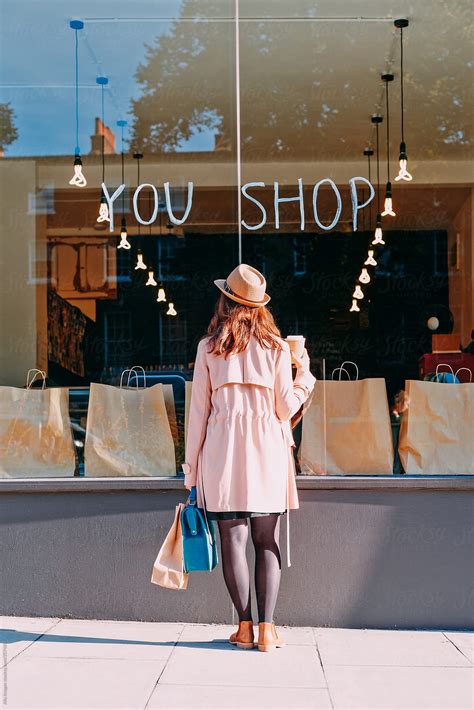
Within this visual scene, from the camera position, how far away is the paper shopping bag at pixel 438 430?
5395 millimetres

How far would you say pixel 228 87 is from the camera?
614cm

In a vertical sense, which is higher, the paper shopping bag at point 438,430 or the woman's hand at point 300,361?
the woman's hand at point 300,361

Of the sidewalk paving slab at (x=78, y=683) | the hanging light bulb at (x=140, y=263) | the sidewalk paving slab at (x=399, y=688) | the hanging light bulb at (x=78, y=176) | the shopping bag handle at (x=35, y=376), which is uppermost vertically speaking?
the hanging light bulb at (x=78, y=176)

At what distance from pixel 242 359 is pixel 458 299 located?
2.27 meters

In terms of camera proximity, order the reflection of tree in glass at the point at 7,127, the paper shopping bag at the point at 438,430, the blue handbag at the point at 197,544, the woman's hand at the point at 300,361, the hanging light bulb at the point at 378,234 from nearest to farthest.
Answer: the blue handbag at the point at 197,544
the woman's hand at the point at 300,361
the paper shopping bag at the point at 438,430
the hanging light bulb at the point at 378,234
the reflection of tree in glass at the point at 7,127

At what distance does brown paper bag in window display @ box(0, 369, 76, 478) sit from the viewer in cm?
557

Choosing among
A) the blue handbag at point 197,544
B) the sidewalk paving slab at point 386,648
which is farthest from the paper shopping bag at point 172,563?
the sidewalk paving slab at point 386,648

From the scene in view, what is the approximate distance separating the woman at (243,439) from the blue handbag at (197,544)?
0.08 metres

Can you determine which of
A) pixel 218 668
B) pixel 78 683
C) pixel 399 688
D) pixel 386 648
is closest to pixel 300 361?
pixel 386 648

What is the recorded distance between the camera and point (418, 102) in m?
6.56

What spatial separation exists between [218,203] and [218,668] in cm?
307

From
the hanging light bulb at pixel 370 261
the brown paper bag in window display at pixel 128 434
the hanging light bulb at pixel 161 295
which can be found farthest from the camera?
the hanging light bulb at pixel 370 261

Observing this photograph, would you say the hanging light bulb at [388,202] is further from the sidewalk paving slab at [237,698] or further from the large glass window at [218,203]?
the sidewalk paving slab at [237,698]

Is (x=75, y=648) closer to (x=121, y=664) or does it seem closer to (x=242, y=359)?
(x=121, y=664)
